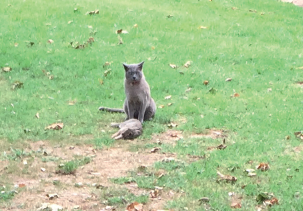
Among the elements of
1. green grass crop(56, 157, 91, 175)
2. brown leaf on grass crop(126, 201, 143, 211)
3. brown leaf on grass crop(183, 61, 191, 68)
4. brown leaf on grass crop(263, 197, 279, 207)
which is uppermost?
brown leaf on grass crop(263, 197, 279, 207)

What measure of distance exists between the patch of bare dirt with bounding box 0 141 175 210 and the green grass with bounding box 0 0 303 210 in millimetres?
306

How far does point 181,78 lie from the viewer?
36.2 feet

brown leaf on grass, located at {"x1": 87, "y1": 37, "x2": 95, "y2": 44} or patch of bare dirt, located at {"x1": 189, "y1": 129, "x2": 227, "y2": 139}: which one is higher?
brown leaf on grass, located at {"x1": 87, "y1": 37, "x2": 95, "y2": 44}

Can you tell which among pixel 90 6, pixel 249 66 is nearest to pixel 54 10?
pixel 90 6

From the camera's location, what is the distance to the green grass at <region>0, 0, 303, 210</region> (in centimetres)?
683

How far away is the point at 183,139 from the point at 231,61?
480 centimetres

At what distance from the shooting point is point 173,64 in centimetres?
1190

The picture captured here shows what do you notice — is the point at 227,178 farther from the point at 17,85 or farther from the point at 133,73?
the point at 17,85

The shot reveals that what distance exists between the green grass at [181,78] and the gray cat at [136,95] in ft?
0.87

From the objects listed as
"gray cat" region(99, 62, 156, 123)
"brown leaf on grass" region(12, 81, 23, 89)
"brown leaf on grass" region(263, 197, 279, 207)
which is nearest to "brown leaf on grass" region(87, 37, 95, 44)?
"brown leaf on grass" region(12, 81, 23, 89)

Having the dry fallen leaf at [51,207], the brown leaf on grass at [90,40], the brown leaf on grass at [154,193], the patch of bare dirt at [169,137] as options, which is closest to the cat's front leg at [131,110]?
the patch of bare dirt at [169,137]

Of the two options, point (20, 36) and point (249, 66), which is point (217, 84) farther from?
point (20, 36)

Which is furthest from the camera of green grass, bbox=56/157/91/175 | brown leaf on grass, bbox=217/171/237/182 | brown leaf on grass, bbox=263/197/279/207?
green grass, bbox=56/157/91/175

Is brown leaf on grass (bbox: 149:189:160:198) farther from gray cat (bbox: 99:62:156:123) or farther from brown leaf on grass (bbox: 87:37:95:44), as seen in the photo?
brown leaf on grass (bbox: 87:37:95:44)
